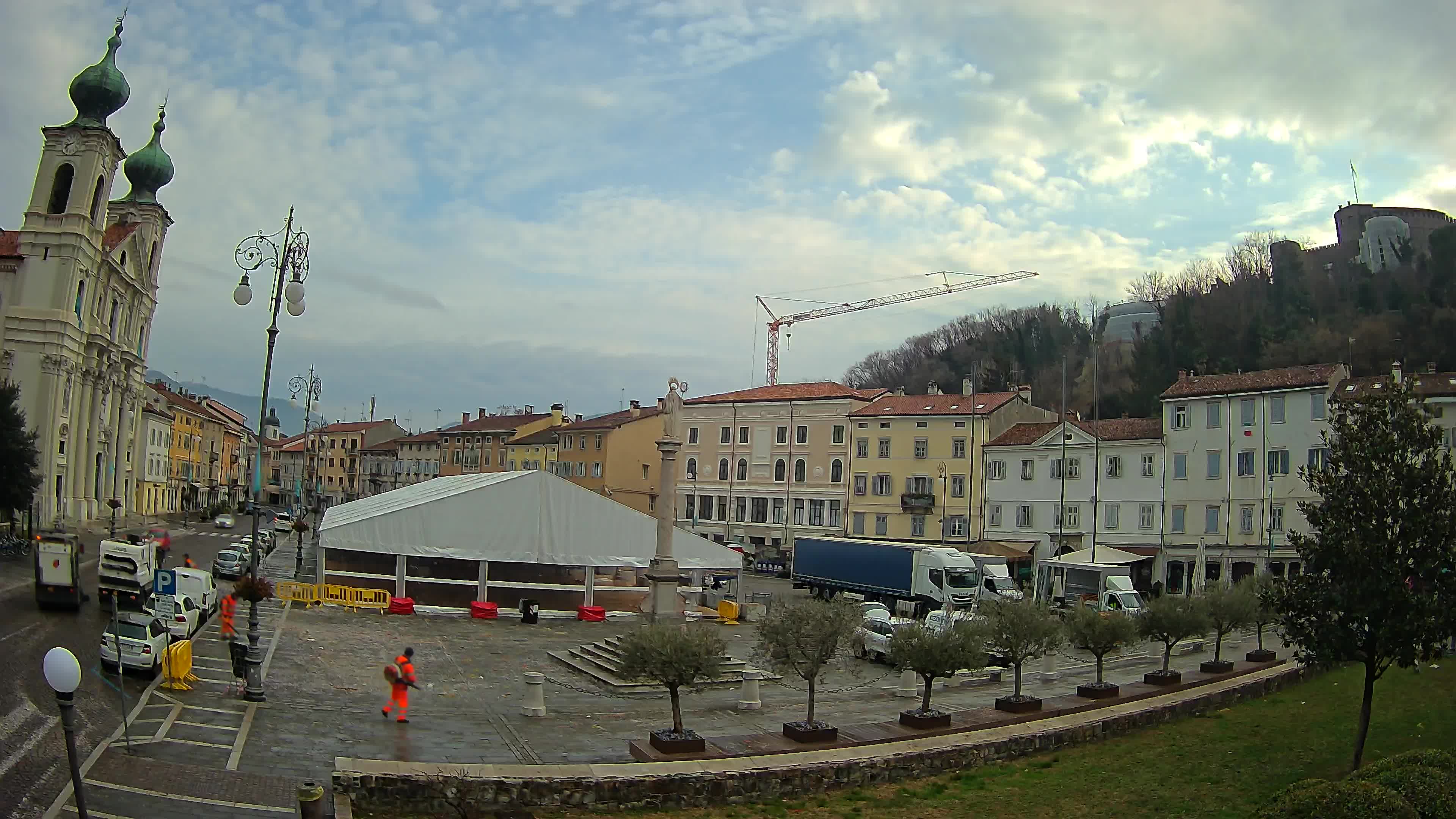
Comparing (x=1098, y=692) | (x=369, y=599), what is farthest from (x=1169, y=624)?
(x=369, y=599)

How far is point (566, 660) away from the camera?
27156mm

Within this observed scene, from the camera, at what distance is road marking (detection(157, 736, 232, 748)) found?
16.0 m

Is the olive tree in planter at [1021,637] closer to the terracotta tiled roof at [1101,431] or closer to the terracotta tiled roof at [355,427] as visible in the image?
the terracotta tiled roof at [1101,431]

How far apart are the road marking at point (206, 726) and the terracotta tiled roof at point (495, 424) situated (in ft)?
262

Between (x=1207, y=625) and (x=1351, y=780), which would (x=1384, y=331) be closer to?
(x=1207, y=625)

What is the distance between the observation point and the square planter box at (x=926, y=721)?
61.2ft

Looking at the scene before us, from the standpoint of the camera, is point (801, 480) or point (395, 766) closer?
point (395, 766)

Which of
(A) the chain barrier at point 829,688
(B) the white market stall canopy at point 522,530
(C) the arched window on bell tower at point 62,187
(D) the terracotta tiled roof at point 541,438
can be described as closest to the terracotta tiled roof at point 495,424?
(D) the terracotta tiled roof at point 541,438

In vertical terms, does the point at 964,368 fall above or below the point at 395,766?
above

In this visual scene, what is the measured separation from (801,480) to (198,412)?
7165cm

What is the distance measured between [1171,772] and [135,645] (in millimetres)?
20125

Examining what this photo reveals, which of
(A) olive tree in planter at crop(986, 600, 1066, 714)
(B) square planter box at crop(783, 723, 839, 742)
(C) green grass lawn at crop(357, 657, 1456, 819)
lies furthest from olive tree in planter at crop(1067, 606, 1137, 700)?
(B) square planter box at crop(783, 723, 839, 742)

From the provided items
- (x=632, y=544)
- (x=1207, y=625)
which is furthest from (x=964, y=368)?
(x=1207, y=625)

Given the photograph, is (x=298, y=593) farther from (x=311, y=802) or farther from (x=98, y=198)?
(x=98, y=198)
